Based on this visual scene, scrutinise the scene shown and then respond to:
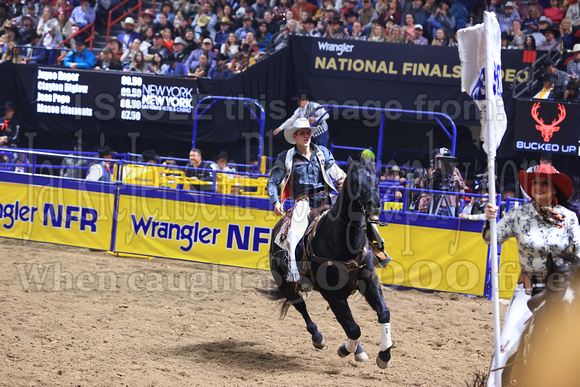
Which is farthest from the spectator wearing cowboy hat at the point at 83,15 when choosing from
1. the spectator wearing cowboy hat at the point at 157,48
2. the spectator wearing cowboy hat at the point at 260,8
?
the spectator wearing cowboy hat at the point at 260,8

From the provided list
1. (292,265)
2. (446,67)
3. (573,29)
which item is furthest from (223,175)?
(573,29)

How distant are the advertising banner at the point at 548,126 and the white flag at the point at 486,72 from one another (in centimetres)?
743

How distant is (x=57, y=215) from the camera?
12250 mm

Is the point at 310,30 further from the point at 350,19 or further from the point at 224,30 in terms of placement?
the point at 224,30

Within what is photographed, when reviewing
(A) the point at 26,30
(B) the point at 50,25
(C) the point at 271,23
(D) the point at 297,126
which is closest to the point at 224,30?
(C) the point at 271,23

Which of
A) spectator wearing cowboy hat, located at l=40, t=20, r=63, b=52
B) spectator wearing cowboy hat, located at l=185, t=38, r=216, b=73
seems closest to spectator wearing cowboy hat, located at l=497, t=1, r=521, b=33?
spectator wearing cowboy hat, located at l=185, t=38, r=216, b=73

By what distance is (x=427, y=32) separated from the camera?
51.1ft

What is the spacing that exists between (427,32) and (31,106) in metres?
9.36

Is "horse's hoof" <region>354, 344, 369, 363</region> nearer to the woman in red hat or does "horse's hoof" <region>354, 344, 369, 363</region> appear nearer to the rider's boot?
the rider's boot

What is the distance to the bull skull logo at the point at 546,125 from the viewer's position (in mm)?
12352

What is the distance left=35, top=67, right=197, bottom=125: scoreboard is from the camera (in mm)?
15391

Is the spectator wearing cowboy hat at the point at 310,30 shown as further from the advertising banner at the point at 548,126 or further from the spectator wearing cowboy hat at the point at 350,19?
the advertising banner at the point at 548,126

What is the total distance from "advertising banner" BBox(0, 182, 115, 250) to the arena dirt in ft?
2.73

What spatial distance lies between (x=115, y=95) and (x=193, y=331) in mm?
9069
